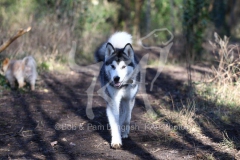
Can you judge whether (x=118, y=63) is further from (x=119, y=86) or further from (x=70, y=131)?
(x=70, y=131)

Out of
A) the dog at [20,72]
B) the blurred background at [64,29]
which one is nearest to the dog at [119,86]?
the dog at [20,72]

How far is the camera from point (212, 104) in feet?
22.2

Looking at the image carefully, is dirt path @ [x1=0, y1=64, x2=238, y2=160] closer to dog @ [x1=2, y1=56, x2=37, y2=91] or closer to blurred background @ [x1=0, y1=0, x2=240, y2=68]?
dog @ [x1=2, y1=56, x2=37, y2=91]

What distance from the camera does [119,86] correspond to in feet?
16.8

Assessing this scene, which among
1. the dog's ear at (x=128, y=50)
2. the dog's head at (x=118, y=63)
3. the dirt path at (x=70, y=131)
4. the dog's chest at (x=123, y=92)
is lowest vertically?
the dirt path at (x=70, y=131)

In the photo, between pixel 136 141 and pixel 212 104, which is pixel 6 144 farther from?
pixel 212 104

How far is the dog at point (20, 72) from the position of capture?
25.1 ft

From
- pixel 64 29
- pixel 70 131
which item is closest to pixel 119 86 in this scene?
pixel 70 131

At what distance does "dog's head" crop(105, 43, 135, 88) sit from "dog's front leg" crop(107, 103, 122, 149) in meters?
0.29

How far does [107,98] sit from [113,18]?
1503cm

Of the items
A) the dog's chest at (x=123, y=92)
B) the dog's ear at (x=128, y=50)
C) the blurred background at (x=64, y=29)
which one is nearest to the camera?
the dog's chest at (x=123, y=92)

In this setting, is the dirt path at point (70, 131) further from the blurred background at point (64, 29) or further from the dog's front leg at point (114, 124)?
the blurred background at point (64, 29)

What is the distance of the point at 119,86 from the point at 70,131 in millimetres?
1065

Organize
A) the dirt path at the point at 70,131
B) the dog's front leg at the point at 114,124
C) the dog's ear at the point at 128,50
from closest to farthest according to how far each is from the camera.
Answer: the dirt path at the point at 70,131
the dog's front leg at the point at 114,124
the dog's ear at the point at 128,50
